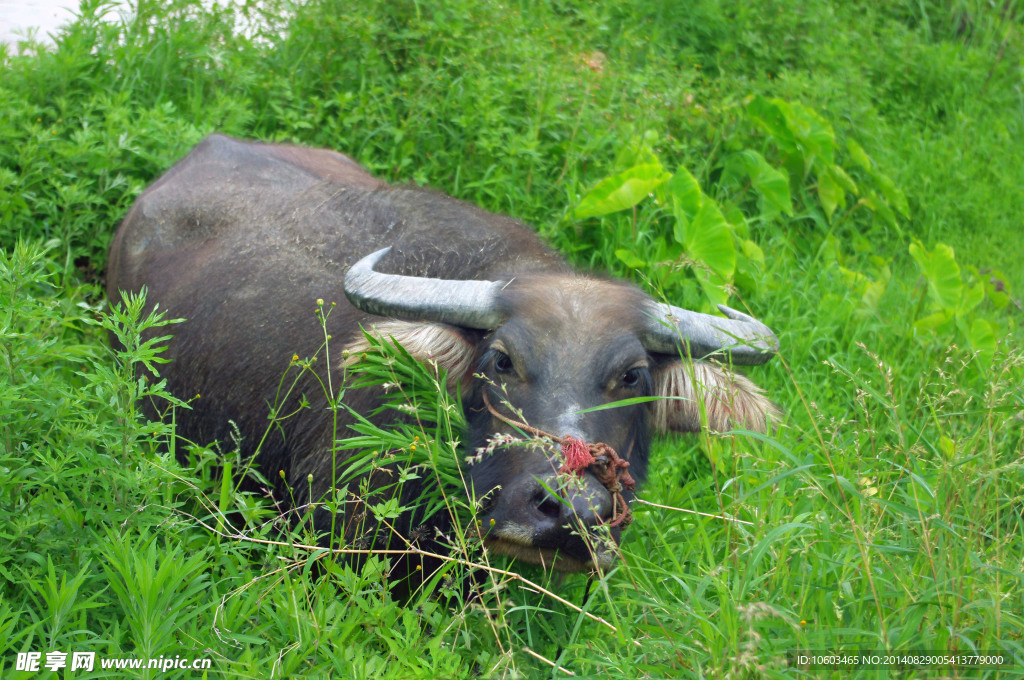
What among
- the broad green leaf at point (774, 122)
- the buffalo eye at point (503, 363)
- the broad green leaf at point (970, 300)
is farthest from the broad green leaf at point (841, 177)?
the buffalo eye at point (503, 363)

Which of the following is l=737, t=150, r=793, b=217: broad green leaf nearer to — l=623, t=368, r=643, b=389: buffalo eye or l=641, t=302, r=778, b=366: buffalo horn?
l=641, t=302, r=778, b=366: buffalo horn

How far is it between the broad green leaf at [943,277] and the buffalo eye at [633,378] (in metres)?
2.75

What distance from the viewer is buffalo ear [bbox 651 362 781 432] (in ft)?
10.3

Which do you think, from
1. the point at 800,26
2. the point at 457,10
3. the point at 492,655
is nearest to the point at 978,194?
the point at 800,26

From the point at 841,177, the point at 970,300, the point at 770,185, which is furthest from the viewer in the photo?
the point at 841,177

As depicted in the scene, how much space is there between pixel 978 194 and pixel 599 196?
3901 millimetres

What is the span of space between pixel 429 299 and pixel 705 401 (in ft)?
3.44

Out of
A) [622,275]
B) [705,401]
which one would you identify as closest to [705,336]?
[705,401]

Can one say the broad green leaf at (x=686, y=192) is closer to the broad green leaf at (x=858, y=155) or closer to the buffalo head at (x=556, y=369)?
the buffalo head at (x=556, y=369)

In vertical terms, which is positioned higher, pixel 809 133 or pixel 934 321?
pixel 809 133

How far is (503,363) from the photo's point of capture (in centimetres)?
284

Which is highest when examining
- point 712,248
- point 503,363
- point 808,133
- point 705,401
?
point 808,133

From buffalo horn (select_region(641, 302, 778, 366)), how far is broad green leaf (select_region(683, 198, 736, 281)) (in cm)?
142

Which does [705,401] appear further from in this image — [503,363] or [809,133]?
[809,133]
